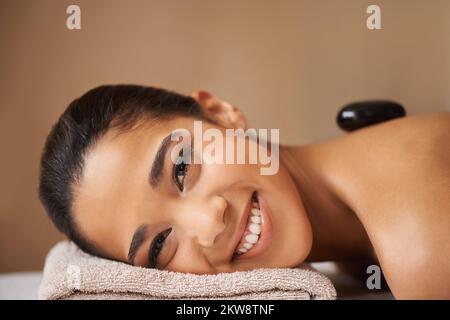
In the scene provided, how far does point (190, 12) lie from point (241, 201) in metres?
0.47

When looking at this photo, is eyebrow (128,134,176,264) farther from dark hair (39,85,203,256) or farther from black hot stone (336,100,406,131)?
black hot stone (336,100,406,131)

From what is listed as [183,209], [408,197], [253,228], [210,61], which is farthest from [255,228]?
[210,61]

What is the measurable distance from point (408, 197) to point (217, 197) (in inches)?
10.1

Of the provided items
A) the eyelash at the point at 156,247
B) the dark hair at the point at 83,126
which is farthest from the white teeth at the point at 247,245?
the dark hair at the point at 83,126

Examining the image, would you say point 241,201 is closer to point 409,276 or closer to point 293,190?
point 293,190

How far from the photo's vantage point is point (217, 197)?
0.74 metres

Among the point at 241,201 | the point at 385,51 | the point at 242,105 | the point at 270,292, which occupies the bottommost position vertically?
the point at 270,292

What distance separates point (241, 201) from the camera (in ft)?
2.47

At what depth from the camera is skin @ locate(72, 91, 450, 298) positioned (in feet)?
2.22

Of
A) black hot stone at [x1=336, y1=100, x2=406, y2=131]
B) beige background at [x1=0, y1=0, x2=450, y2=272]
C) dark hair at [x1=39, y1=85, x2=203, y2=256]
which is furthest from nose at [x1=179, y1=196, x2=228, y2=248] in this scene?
→ black hot stone at [x1=336, y1=100, x2=406, y2=131]

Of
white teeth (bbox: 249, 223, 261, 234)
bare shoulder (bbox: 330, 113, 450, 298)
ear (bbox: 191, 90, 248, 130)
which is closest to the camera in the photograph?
bare shoulder (bbox: 330, 113, 450, 298)

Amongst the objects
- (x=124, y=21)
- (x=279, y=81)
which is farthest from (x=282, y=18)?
(x=124, y=21)

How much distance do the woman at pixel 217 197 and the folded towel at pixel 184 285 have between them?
0.19ft

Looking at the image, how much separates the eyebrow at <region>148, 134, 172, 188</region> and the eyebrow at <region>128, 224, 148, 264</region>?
64 millimetres
